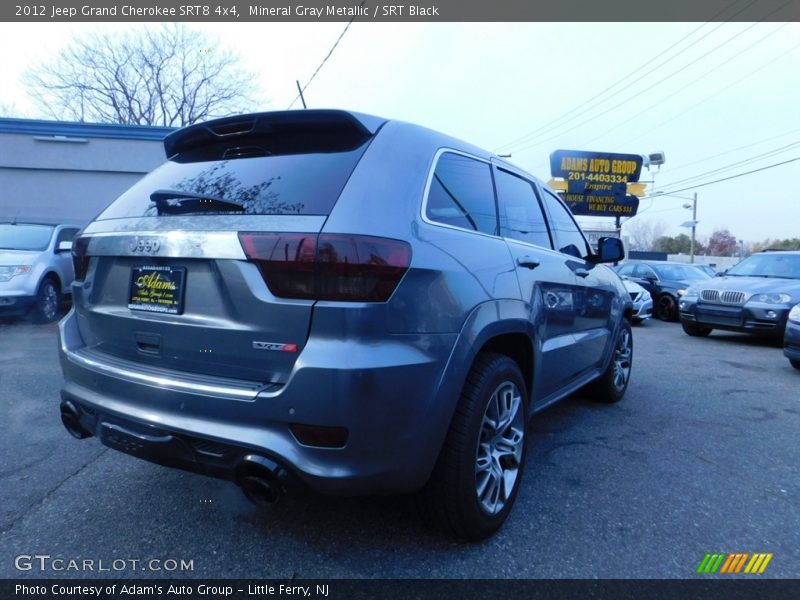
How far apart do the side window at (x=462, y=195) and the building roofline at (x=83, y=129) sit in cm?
1410

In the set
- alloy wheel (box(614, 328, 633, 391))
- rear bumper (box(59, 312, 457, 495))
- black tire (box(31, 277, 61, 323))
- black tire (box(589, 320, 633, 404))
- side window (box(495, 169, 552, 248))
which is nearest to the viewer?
rear bumper (box(59, 312, 457, 495))

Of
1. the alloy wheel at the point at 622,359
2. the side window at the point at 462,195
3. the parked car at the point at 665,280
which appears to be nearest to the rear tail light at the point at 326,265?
the side window at the point at 462,195

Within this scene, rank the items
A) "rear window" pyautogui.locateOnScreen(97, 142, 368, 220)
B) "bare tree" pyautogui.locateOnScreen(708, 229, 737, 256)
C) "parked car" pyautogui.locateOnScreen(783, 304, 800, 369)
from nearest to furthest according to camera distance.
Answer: "rear window" pyautogui.locateOnScreen(97, 142, 368, 220) → "parked car" pyautogui.locateOnScreen(783, 304, 800, 369) → "bare tree" pyautogui.locateOnScreen(708, 229, 737, 256)

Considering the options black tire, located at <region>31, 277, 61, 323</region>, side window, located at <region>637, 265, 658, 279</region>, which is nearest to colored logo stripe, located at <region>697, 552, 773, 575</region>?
black tire, located at <region>31, 277, 61, 323</region>

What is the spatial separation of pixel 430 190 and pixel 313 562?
5.47ft

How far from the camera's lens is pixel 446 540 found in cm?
236

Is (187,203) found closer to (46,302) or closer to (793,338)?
(793,338)

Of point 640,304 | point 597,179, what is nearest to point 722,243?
point 597,179

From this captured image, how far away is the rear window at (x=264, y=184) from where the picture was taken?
6.45 feet

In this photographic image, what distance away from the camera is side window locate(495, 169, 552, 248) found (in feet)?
9.69

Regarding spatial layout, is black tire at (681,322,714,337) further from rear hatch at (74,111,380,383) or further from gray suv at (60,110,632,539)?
rear hatch at (74,111,380,383)

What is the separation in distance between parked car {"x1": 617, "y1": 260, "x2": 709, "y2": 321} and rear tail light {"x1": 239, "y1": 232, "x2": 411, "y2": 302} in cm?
1210

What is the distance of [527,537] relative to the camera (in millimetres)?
2426

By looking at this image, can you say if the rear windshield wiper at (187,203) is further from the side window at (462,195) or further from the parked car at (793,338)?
the parked car at (793,338)
